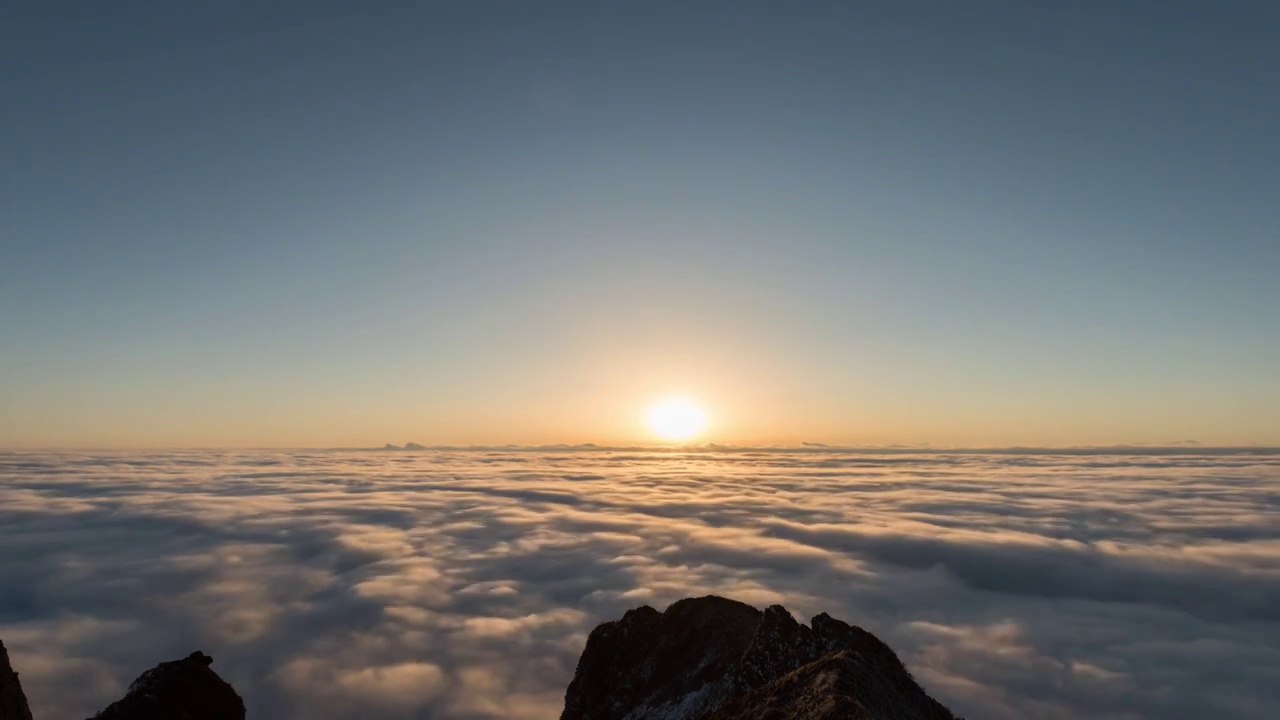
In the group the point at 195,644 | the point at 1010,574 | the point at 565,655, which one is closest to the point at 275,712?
the point at 195,644

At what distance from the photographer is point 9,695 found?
18.2m

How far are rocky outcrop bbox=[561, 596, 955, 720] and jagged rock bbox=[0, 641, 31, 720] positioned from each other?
17.3 meters

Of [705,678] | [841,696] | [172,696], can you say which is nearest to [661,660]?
[705,678]

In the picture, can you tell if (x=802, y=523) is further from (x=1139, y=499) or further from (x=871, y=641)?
(x=871, y=641)

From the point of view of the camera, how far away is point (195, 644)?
7681cm

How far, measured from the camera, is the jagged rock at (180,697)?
16.1m

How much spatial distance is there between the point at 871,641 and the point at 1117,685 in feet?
197

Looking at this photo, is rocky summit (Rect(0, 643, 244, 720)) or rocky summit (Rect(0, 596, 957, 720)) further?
rocky summit (Rect(0, 643, 244, 720))

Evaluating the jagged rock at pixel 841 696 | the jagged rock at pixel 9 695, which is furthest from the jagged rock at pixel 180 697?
the jagged rock at pixel 841 696

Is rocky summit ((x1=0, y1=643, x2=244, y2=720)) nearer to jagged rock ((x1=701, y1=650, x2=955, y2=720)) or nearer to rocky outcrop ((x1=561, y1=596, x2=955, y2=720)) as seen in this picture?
rocky outcrop ((x1=561, y1=596, x2=955, y2=720))

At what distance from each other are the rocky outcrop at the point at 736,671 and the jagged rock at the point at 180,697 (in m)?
12.8

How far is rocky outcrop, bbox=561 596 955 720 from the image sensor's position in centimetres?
1163

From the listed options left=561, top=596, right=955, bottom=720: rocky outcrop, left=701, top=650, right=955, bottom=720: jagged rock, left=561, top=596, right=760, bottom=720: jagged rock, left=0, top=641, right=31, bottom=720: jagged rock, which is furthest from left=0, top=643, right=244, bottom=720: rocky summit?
left=701, top=650, right=955, bottom=720: jagged rock

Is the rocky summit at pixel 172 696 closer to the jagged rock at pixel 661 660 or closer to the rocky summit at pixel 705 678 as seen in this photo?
the rocky summit at pixel 705 678
